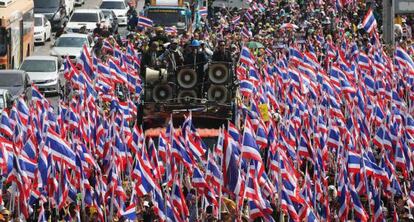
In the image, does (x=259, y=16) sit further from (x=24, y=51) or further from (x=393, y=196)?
(x=393, y=196)

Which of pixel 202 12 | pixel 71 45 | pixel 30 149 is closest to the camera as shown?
pixel 30 149

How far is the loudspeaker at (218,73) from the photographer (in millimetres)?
29422

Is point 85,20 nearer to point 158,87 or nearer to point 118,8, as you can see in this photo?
point 118,8

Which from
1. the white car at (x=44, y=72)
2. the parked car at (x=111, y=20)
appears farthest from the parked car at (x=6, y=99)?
the parked car at (x=111, y=20)

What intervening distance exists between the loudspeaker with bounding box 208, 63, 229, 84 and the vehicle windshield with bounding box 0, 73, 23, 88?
783cm

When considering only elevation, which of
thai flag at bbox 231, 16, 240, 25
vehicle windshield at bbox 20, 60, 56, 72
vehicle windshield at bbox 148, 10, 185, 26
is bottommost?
vehicle windshield at bbox 20, 60, 56, 72

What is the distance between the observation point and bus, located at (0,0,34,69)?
40.4 m

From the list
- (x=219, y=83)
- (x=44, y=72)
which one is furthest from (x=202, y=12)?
(x=219, y=83)

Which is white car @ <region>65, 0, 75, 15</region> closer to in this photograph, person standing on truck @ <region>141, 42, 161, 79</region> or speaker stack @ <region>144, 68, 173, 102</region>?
person standing on truck @ <region>141, 42, 161, 79</region>

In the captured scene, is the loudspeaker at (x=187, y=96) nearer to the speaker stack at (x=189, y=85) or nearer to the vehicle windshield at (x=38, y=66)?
the speaker stack at (x=189, y=85)

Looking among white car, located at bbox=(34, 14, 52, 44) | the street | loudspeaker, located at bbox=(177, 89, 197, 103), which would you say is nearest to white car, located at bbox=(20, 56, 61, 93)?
the street

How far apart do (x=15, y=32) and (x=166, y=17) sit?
8.21 m

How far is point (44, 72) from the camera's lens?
40156 millimetres

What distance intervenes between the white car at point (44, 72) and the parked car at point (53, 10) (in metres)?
13.0
